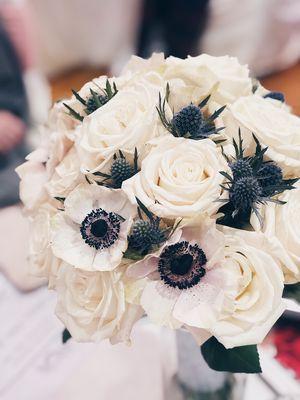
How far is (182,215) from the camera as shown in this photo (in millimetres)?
506

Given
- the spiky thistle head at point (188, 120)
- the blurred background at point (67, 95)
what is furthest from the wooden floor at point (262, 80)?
the spiky thistle head at point (188, 120)

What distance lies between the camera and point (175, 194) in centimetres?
52

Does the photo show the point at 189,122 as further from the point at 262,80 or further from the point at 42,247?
the point at 262,80

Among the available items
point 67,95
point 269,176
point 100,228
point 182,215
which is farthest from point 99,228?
point 67,95

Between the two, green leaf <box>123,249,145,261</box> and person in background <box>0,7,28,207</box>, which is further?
person in background <box>0,7,28,207</box>

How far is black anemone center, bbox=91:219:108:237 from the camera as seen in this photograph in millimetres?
540

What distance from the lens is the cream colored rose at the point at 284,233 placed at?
52cm

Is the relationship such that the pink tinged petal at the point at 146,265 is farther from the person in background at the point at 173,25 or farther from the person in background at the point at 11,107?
the person in background at the point at 173,25

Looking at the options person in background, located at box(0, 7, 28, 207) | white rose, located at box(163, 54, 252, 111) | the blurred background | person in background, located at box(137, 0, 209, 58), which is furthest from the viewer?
person in background, located at box(137, 0, 209, 58)

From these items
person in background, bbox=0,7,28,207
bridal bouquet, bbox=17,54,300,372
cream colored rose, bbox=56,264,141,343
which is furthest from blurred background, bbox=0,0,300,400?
cream colored rose, bbox=56,264,141,343

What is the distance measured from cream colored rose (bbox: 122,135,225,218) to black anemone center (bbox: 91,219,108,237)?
5 centimetres

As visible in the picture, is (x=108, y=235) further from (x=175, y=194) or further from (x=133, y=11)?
(x=133, y=11)

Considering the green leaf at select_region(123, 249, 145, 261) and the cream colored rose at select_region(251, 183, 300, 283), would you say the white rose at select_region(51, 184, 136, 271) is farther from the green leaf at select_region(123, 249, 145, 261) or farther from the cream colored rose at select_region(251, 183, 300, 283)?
the cream colored rose at select_region(251, 183, 300, 283)

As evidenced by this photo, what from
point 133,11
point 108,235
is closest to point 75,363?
point 108,235
